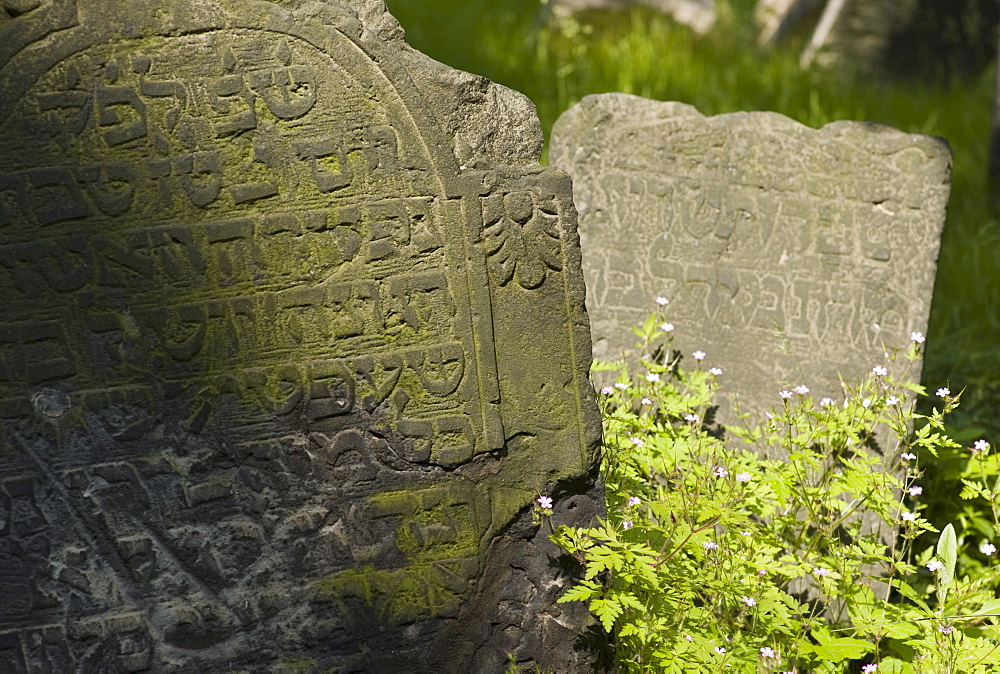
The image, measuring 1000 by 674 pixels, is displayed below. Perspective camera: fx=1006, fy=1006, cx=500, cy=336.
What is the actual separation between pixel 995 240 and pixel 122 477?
147 inches

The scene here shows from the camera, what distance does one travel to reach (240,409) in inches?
78.5

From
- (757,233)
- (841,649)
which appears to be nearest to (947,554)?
(841,649)

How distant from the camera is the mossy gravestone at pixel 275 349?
1898 millimetres

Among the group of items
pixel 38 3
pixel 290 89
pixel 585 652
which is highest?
pixel 38 3

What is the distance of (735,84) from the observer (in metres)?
5.04

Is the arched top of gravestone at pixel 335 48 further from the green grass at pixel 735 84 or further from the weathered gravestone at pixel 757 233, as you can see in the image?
the green grass at pixel 735 84

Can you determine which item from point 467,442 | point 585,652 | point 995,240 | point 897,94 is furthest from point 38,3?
point 897,94

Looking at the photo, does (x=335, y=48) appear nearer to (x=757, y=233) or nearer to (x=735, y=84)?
(x=757, y=233)

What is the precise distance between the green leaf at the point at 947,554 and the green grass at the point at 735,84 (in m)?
1.63

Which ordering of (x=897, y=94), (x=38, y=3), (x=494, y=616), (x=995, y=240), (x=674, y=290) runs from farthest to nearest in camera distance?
(x=897, y=94), (x=995, y=240), (x=674, y=290), (x=494, y=616), (x=38, y=3)

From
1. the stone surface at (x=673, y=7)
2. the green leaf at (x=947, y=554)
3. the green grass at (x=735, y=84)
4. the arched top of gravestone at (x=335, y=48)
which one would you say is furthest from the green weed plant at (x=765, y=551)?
the stone surface at (x=673, y=7)

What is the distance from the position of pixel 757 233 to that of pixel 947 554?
1063mm

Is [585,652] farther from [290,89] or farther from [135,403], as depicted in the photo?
[290,89]

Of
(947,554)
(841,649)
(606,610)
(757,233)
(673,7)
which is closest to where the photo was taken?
(606,610)
